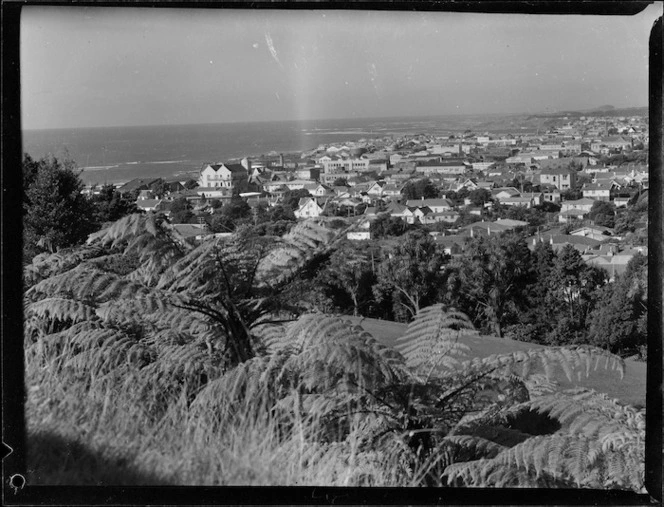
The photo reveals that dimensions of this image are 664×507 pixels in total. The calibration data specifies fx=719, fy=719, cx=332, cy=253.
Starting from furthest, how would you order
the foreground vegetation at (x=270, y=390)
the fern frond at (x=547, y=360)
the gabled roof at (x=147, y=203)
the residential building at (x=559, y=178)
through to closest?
Result: the gabled roof at (x=147, y=203) < the residential building at (x=559, y=178) < the fern frond at (x=547, y=360) < the foreground vegetation at (x=270, y=390)

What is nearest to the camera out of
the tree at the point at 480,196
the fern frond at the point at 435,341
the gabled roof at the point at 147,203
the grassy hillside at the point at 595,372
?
the fern frond at the point at 435,341

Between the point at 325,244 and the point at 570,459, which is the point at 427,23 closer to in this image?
the point at 325,244

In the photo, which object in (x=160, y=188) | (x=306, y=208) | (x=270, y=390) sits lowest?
A: (x=270, y=390)

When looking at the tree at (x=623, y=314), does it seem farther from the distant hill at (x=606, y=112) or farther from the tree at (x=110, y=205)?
the tree at (x=110, y=205)

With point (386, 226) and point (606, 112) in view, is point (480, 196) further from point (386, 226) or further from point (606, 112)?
point (606, 112)

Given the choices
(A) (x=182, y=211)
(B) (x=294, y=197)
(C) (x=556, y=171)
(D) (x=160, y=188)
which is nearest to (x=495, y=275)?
(C) (x=556, y=171)

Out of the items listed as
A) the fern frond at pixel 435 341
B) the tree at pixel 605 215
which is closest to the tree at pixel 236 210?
the fern frond at pixel 435 341
